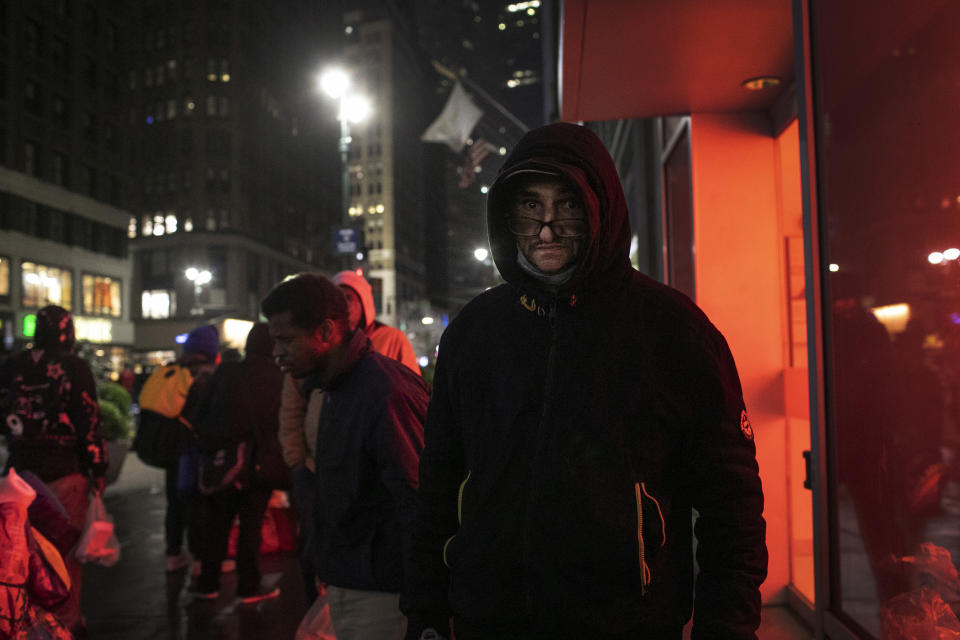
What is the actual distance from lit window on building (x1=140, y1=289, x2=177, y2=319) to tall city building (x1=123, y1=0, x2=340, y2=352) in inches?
3.6

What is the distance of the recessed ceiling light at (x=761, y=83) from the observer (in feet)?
16.7

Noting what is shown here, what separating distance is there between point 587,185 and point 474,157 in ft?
48.7

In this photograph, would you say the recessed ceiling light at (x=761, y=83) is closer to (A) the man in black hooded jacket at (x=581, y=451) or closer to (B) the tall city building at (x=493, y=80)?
(B) the tall city building at (x=493, y=80)

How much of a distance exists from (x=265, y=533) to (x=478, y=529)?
710 cm

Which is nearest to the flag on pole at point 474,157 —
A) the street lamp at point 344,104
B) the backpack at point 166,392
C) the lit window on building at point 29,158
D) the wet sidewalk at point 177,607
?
the street lamp at point 344,104

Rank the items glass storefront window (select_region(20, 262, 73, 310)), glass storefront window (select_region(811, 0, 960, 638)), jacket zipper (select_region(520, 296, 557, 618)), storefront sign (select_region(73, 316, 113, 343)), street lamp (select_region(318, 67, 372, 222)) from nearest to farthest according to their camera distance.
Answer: jacket zipper (select_region(520, 296, 557, 618)) → glass storefront window (select_region(811, 0, 960, 638)) → street lamp (select_region(318, 67, 372, 222)) → glass storefront window (select_region(20, 262, 73, 310)) → storefront sign (select_region(73, 316, 113, 343))

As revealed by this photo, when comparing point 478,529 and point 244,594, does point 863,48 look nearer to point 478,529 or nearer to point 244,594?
point 478,529

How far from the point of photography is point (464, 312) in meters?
2.26

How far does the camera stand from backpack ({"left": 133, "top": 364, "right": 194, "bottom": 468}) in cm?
758

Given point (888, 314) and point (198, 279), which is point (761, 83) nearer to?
point (888, 314)

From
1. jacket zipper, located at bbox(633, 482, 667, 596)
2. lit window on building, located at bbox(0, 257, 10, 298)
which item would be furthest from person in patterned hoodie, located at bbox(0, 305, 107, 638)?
lit window on building, located at bbox(0, 257, 10, 298)

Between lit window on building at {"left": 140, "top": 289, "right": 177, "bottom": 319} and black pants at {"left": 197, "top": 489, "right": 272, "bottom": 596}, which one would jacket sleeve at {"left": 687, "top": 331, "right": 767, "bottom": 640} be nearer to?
black pants at {"left": 197, "top": 489, "right": 272, "bottom": 596}

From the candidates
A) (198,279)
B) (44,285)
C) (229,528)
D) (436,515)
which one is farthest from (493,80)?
(198,279)

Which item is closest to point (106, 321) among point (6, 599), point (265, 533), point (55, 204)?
point (55, 204)
